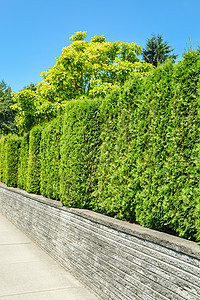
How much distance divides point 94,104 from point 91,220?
2.33 metres

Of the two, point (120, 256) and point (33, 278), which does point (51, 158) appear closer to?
point (33, 278)

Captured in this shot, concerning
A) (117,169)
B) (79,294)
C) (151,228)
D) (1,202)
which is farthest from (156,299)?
(1,202)

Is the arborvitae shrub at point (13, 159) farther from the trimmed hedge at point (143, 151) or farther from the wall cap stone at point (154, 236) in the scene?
the wall cap stone at point (154, 236)

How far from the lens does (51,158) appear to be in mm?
8617

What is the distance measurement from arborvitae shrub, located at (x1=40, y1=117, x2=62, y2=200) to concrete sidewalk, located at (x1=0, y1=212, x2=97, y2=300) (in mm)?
1601

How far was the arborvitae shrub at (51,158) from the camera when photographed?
27.1 feet

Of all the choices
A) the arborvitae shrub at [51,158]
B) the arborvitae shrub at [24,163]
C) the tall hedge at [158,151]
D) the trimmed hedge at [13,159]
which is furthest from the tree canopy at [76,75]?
the tall hedge at [158,151]

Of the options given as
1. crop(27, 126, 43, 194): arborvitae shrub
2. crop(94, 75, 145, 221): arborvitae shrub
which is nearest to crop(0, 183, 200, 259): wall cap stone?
crop(94, 75, 145, 221): arborvitae shrub

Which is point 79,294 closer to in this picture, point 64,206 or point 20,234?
point 64,206

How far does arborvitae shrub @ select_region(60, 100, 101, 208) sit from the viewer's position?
6109 mm

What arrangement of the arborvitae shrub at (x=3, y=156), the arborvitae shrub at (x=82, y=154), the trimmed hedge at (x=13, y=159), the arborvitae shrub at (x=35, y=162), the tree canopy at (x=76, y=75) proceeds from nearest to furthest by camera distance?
the arborvitae shrub at (x=82, y=154) < the arborvitae shrub at (x=35, y=162) < the trimmed hedge at (x=13, y=159) < the arborvitae shrub at (x=3, y=156) < the tree canopy at (x=76, y=75)

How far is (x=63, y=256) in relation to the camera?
621 cm

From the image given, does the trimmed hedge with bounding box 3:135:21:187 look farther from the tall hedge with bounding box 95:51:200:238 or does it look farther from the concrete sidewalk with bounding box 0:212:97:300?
the tall hedge with bounding box 95:51:200:238

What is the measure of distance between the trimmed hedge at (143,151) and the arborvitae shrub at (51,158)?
1.47 meters
